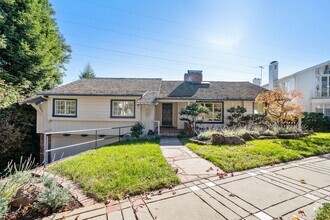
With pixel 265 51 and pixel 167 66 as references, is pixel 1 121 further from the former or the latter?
pixel 265 51

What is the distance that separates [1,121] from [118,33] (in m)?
10.3

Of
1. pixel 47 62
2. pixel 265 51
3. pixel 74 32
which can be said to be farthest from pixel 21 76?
pixel 265 51

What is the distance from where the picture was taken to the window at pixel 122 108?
1140cm

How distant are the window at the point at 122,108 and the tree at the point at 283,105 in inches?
344

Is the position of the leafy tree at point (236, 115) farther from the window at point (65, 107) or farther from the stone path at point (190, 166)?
the window at point (65, 107)

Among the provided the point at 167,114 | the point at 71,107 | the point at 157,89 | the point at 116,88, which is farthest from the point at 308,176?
the point at 71,107

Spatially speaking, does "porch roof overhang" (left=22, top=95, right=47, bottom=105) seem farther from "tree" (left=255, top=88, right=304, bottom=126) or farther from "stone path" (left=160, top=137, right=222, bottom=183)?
"tree" (left=255, top=88, right=304, bottom=126)

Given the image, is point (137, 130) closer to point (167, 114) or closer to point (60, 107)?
point (167, 114)

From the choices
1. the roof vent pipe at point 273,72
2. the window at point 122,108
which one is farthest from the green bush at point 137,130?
the roof vent pipe at point 273,72

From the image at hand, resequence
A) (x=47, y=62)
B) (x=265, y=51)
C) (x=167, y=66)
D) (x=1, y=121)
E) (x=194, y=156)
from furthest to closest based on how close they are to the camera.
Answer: (x=167, y=66) → (x=265, y=51) → (x=47, y=62) → (x=1, y=121) → (x=194, y=156)

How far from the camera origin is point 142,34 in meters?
14.7

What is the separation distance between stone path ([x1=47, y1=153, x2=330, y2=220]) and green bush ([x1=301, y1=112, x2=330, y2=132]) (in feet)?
41.8

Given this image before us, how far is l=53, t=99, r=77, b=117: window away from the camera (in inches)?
453

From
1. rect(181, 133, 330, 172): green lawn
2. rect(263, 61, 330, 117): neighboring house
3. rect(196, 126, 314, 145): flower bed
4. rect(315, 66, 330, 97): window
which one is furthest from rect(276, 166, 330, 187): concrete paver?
rect(315, 66, 330, 97): window
